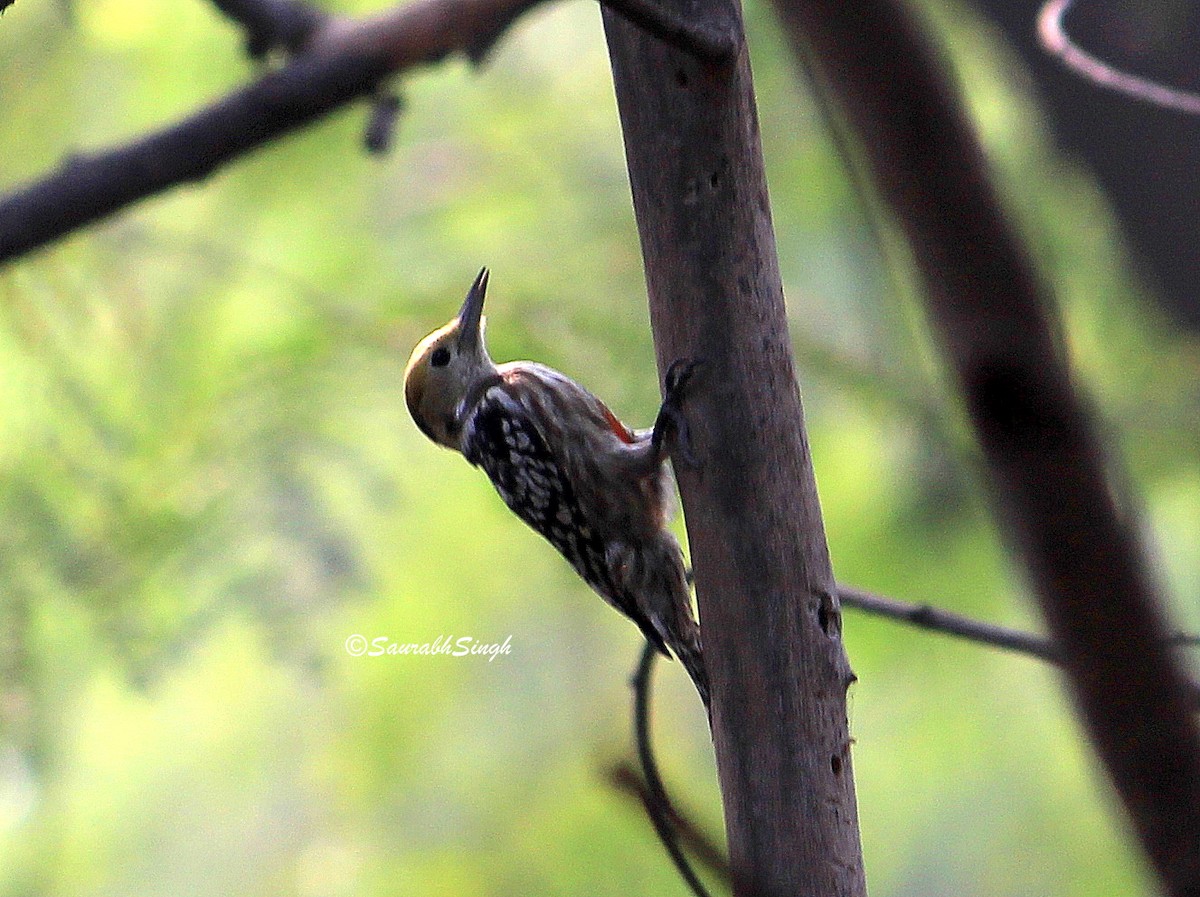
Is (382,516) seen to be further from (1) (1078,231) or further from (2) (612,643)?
(1) (1078,231)

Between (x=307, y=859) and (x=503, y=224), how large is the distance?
299 centimetres

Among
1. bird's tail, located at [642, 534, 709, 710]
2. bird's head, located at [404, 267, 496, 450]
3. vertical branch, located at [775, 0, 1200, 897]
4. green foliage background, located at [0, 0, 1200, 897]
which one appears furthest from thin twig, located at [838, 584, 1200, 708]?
green foliage background, located at [0, 0, 1200, 897]

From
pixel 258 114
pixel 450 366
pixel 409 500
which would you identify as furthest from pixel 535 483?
pixel 409 500

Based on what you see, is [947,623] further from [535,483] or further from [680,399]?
[535,483]

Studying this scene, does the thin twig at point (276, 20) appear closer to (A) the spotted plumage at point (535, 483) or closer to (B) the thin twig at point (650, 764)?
(A) the spotted plumage at point (535, 483)

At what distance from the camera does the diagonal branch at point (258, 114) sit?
3.66 meters

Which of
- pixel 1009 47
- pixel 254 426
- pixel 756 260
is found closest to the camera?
pixel 756 260

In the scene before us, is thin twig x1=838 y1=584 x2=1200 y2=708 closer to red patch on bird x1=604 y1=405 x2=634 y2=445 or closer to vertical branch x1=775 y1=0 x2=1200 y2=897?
red patch on bird x1=604 y1=405 x2=634 y2=445

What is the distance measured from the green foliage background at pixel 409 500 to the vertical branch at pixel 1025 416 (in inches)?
157

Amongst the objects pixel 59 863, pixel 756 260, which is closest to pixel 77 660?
pixel 59 863

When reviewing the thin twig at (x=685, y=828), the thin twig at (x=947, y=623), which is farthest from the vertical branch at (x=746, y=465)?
the thin twig at (x=685, y=828)

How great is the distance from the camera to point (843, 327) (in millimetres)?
5938

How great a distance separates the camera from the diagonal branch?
366cm

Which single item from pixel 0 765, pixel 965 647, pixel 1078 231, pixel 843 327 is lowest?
pixel 0 765
